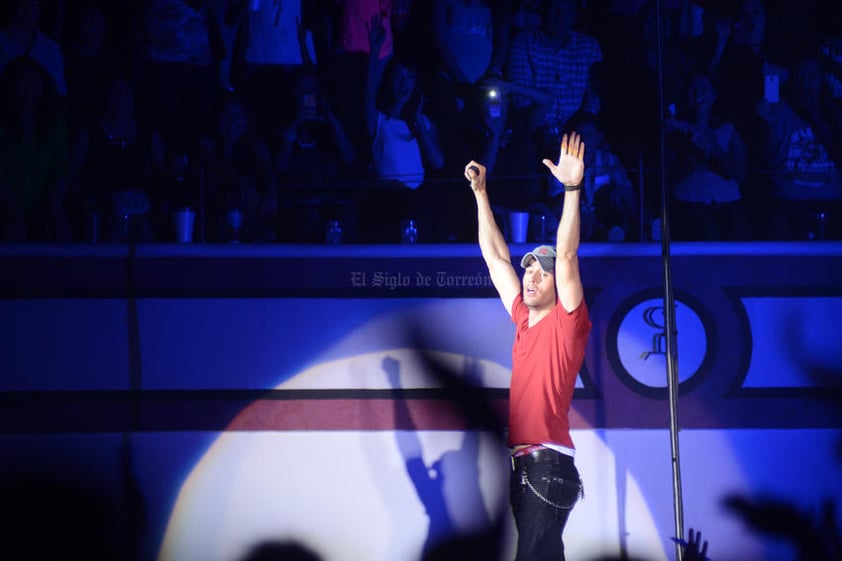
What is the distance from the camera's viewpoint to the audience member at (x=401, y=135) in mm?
5367

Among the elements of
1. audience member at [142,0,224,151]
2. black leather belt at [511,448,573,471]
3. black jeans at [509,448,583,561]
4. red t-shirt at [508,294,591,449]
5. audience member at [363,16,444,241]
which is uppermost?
audience member at [142,0,224,151]

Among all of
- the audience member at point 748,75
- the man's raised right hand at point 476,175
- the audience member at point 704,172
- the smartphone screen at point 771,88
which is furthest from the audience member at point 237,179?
the smartphone screen at point 771,88

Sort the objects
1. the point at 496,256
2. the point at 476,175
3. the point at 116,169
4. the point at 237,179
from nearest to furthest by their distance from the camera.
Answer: the point at 476,175 → the point at 496,256 → the point at 116,169 → the point at 237,179

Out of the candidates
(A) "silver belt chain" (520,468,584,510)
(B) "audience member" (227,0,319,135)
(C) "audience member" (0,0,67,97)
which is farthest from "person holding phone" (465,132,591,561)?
(C) "audience member" (0,0,67,97)

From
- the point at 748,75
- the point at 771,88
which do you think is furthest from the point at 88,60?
the point at 771,88

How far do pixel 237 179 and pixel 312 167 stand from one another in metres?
0.48

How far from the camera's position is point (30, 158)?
516cm

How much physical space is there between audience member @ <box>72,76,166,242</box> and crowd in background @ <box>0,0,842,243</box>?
0.01 m

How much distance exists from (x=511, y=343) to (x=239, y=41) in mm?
2664

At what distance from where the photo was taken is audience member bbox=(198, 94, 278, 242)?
521 centimetres

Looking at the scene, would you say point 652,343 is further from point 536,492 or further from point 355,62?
point 355,62

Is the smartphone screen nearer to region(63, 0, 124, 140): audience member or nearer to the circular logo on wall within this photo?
the circular logo on wall

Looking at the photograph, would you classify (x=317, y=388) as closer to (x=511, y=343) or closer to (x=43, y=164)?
(x=511, y=343)

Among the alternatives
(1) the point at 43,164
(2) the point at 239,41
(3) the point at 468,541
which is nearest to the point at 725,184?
(3) the point at 468,541
